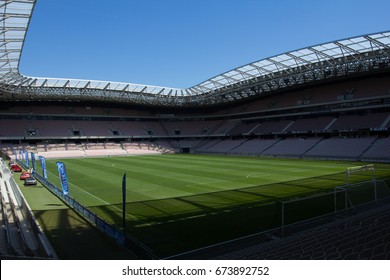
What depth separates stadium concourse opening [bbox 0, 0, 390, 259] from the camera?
452 inches

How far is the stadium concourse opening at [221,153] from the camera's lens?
11.5 metres

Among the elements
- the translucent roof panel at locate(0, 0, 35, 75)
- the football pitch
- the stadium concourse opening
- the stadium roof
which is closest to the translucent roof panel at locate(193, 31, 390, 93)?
the stadium roof


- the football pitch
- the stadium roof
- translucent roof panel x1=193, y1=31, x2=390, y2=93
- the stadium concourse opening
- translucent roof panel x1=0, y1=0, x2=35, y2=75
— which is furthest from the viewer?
translucent roof panel x1=193, y1=31, x2=390, y2=93

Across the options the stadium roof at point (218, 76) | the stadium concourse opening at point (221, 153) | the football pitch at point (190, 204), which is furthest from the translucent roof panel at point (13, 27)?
the football pitch at point (190, 204)

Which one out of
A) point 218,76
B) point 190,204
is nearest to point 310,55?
point 218,76

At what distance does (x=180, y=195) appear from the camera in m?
20.6

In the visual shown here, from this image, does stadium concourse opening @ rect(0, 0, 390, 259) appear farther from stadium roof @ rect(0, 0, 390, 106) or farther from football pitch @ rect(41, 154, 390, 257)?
stadium roof @ rect(0, 0, 390, 106)

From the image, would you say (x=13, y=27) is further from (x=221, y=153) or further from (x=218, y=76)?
(x=221, y=153)

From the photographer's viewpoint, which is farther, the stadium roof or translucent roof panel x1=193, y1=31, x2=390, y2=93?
translucent roof panel x1=193, y1=31, x2=390, y2=93

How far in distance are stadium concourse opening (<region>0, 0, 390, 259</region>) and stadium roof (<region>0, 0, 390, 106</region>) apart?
0.76 ft

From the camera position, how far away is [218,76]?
2069 inches

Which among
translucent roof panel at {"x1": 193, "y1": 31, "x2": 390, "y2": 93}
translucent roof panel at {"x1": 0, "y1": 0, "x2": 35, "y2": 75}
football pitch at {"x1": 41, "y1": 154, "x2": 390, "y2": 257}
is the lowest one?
football pitch at {"x1": 41, "y1": 154, "x2": 390, "y2": 257}

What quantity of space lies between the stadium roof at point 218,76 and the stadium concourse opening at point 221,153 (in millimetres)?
232

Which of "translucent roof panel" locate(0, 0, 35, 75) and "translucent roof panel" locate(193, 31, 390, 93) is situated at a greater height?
"translucent roof panel" locate(193, 31, 390, 93)
